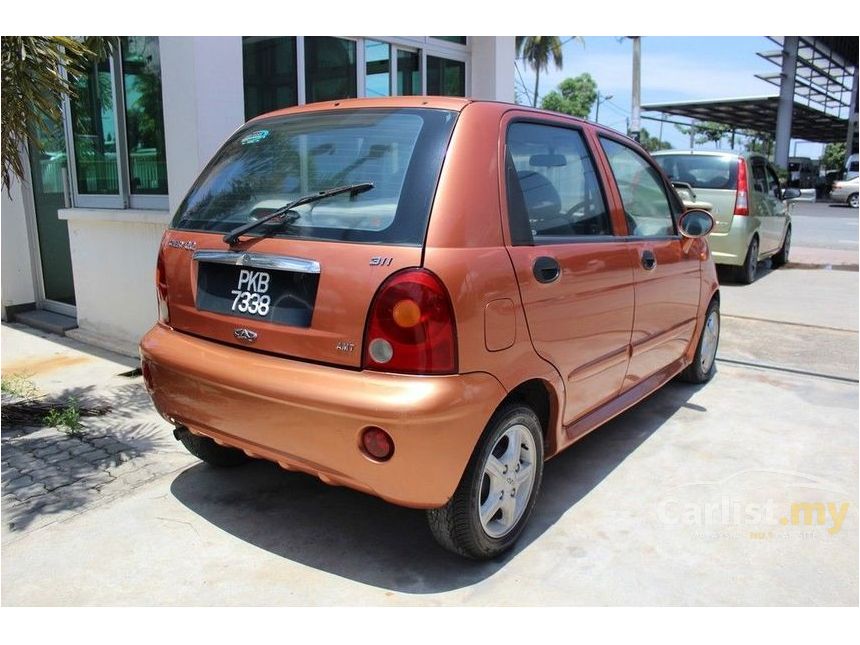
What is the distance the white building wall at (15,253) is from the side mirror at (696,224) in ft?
19.9

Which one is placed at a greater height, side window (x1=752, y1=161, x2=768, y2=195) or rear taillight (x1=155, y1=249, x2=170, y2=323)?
side window (x1=752, y1=161, x2=768, y2=195)

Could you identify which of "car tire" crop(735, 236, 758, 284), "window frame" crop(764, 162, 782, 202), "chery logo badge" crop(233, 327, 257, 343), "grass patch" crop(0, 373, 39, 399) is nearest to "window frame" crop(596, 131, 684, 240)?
"chery logo badge" crop(233, 327, 257, 343)

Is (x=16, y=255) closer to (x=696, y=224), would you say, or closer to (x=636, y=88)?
(x=696, y=224)

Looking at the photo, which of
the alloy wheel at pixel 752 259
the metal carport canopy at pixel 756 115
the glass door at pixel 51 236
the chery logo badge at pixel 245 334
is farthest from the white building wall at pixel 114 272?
the metal carport canopy at pixel 756 115

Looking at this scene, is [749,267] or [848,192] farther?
[848,192]

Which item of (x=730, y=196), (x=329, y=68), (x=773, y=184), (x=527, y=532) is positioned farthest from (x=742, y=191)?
(x=527, y=532)

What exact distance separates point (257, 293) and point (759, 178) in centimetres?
886

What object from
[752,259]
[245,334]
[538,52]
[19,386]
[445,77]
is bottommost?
[19,386]

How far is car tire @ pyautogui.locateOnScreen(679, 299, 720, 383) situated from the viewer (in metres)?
5.05

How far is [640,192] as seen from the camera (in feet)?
13.4

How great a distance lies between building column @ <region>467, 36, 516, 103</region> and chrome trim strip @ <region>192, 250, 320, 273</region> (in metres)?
5.67

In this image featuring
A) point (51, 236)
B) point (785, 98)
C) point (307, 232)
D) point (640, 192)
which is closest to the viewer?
point (307, 232)

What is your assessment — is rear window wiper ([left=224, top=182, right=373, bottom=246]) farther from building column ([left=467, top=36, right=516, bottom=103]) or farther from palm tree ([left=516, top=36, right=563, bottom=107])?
palm tree ([left=516, top=36, right=563, bottom=107])

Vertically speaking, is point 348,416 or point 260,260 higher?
point 260,260
